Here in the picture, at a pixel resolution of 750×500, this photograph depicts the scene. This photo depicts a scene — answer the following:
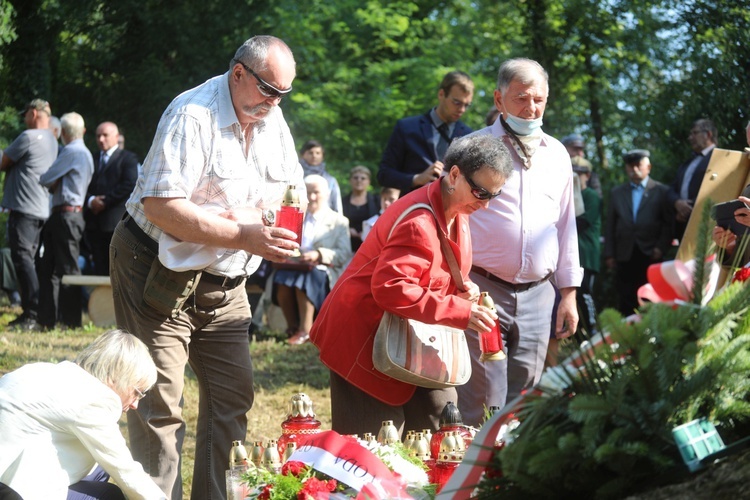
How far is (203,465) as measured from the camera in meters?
4.64

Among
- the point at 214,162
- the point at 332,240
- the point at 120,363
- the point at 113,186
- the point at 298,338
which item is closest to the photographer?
the point at 120,363

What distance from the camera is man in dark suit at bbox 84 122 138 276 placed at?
35.6 feet

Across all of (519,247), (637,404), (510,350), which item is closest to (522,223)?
(519,247)

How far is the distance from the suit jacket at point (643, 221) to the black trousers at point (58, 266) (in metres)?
5.69

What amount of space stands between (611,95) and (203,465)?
601 inches

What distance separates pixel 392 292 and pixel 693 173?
6.89m

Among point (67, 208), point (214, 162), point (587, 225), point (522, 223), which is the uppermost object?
point (67, 208)

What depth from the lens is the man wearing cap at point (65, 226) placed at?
409 inches

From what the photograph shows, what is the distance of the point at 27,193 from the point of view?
1077 centimetres

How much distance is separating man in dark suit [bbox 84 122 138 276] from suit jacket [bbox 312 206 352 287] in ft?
6.61

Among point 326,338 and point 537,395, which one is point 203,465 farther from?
point 537,395

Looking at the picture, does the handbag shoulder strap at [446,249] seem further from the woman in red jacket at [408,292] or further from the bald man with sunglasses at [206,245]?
the bald man with sunglasses at [206,245]

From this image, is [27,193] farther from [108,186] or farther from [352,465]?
[352,465]

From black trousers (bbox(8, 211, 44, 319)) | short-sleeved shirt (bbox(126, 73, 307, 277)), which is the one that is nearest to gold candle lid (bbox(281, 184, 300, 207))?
short-sleeved shirt (bbox(126, 73, 307, 277))
